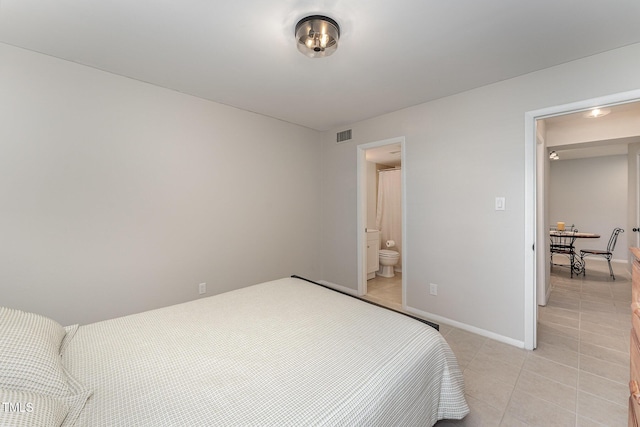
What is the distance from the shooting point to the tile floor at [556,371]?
161 cm

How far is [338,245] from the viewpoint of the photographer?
392 cm

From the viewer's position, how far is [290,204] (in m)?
3.67

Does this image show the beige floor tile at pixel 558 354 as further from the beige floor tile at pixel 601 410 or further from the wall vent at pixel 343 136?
the wall vent at pixel 343 136

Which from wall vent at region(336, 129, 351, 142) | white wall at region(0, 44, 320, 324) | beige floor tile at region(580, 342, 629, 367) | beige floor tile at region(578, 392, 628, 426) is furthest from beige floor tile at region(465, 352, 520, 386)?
wall vent at region(336, 129, 351, 142)

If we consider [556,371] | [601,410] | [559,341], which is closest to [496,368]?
[556,371]

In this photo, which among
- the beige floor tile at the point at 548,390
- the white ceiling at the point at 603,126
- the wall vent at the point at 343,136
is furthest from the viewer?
the wall vent at the point at 343,136

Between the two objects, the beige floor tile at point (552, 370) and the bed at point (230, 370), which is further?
the beige floor tile at point (552, 370)

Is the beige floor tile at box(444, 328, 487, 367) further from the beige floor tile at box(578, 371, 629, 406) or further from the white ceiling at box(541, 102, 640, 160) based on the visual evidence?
the white ceiling at box(541, 102, 640, 160)

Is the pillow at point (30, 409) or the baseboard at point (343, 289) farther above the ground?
the pillow at point (30, 409)

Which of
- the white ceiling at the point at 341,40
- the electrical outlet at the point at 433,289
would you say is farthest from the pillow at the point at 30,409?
the electrical outlet at the point at 433,289

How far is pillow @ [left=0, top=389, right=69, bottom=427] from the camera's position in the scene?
2.21ft

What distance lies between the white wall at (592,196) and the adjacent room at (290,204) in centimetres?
345

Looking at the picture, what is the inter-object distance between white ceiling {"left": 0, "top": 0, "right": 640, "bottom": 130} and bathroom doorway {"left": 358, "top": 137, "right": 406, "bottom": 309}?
115 centimetres

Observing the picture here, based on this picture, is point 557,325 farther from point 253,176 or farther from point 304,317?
point 253,176
